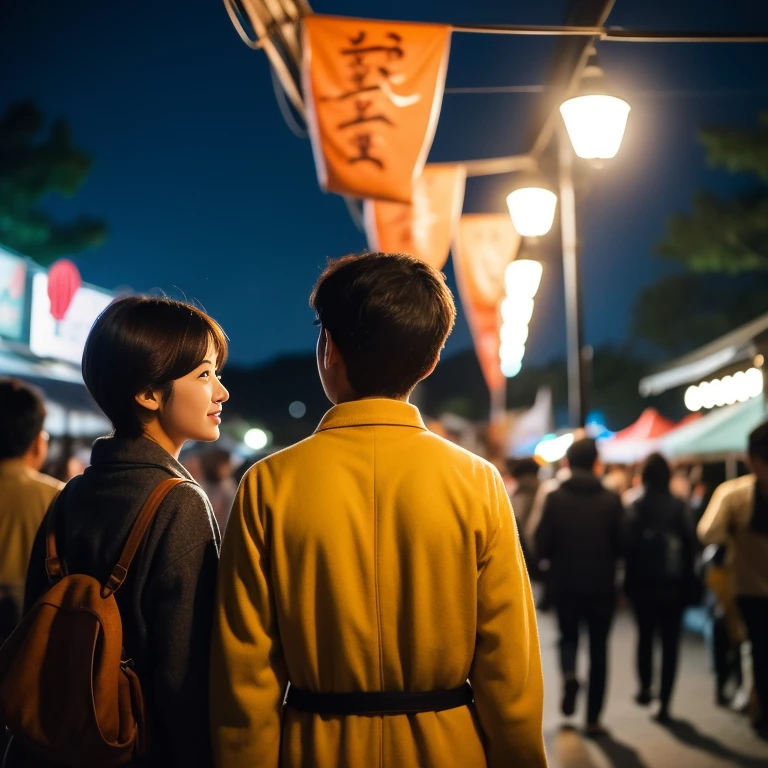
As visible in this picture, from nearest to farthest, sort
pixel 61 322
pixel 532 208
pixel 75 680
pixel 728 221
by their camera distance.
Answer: pixel 75 680, pixel 532 208, pixel 61 322, pixel 728 221

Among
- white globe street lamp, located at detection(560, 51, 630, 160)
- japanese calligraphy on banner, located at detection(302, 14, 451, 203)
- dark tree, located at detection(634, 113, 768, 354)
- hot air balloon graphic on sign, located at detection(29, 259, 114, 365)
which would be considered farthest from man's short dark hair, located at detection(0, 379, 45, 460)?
dark tree, located at detection(634, 113, 768, 354)

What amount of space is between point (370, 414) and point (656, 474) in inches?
247

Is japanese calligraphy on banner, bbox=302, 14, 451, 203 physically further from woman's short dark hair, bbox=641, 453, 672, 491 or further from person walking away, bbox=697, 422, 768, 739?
woman's short dark hair, bbox=641, 453, 672, 491

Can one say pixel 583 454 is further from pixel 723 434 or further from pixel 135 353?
pixel 723 434

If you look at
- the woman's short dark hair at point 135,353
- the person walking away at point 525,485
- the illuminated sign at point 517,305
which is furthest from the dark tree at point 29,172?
the woman's short dark hair at point 135,353

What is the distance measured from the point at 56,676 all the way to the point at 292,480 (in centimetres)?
77

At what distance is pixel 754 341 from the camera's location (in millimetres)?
13312

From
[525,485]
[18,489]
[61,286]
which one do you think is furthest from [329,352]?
[61,286]

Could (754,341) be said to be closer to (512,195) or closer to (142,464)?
(512,195)

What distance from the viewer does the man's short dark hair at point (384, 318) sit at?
251 centimetres

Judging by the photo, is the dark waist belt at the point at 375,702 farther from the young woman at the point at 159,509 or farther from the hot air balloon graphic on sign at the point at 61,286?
the hot air balloon graphic on sign at the point at 61,286

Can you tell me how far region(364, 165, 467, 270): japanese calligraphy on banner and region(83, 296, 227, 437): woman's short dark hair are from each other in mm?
6032

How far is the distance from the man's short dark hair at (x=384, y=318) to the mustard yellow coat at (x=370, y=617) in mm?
223

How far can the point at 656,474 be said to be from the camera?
8.30 meters
